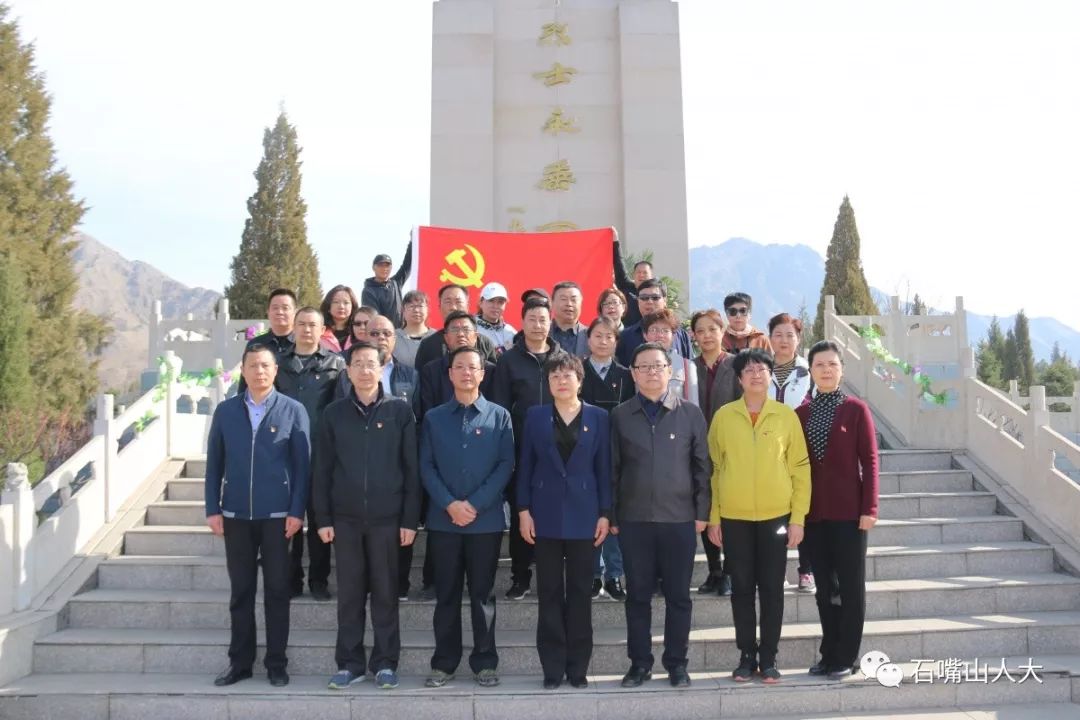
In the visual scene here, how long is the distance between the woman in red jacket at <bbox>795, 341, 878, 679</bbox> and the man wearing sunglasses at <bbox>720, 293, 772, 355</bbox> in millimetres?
926

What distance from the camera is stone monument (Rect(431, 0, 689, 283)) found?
11195 mm

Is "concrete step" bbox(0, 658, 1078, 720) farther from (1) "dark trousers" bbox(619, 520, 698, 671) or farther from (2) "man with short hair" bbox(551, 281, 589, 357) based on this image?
(2) "man with short hair" bbox(551, 281, 589, 357)

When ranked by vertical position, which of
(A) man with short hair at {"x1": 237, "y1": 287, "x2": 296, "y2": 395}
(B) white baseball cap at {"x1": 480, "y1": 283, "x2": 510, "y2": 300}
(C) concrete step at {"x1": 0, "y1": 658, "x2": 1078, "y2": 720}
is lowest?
(C) concrete step at {"x1": 0, "y1": 658, "x2": 1078, "y2": 720}

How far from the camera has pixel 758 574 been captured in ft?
13.3

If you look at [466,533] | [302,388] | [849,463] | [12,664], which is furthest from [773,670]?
[12,664]

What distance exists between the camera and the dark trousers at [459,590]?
13.3ft

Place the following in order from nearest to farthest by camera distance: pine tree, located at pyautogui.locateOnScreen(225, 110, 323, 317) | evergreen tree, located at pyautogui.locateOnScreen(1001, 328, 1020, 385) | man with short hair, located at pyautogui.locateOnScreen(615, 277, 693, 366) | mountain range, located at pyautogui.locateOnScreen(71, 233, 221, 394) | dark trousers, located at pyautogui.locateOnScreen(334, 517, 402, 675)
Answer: dark trousers, located at pyautogui.locateOnScreen(334, 517, 402, 675) → man with short hair, located at pyautogui.locateOnScreen(615, 277, 693, 366) → pine tree, located at pyautogui.locateOnScreen(225, 110, 323, 317) → evergreen tree, located at pyautogui.locateOnScreen(1001, 328, 1020, 385) → mountain range, located at pyautogui.locateOnScreen(71, 233, 221, 394)

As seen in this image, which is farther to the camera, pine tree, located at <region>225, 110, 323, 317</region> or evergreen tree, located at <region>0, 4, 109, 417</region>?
pine tree, located at <region>225, 110, 323, 317</region>

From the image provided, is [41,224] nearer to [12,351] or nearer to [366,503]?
[12,351]

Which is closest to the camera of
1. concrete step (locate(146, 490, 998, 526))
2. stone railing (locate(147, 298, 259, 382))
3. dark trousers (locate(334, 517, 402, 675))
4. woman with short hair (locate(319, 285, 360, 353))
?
dark trousers (locate(334, 517, 402, 675))

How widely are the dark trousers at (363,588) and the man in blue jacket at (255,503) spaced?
292 mm

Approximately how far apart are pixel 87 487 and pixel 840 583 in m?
4.27

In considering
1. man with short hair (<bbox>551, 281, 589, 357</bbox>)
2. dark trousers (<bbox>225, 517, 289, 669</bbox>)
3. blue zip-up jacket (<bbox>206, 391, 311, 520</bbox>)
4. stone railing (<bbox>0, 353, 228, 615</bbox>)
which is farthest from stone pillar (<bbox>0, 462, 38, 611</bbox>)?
man with short hair (<bbox>551, 281, 589, 357</bbox>)

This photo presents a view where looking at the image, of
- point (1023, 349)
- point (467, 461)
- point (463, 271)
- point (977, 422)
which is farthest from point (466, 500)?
point (1023, 349)
